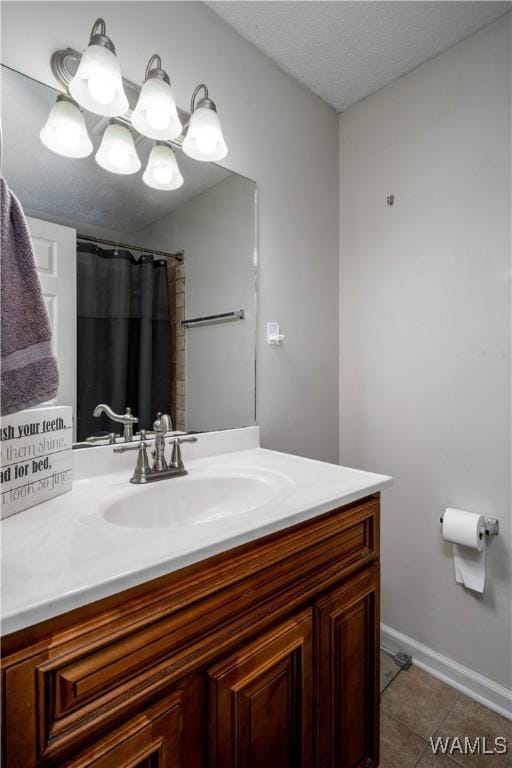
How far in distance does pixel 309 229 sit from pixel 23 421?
1.41 meters

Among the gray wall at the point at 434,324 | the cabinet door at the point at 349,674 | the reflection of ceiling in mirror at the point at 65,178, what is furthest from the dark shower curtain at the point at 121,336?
the gray wall at the point at 434,324

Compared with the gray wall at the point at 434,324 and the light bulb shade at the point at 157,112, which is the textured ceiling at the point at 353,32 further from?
the light bulb shade at the point at 157,112

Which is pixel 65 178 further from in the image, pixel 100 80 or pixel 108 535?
pixel 108 535

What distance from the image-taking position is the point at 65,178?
1.05m

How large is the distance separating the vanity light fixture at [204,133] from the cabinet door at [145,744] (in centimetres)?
145

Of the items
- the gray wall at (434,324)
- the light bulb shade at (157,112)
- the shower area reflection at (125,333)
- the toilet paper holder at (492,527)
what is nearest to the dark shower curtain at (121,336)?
the shower area reflection at (125,333)

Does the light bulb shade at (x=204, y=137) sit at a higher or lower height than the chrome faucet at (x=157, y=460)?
higher

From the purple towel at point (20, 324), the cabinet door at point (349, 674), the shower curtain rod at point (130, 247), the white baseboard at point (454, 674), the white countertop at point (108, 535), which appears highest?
the shower curtain rod at point (130, 247)

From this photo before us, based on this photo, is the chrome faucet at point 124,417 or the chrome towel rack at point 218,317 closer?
the chrome faucet at point 124,417

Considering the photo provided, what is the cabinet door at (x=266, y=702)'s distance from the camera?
2.24 ft

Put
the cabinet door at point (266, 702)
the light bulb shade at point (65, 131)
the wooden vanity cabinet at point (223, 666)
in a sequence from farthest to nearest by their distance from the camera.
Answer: the light bulb shade at point (65, 131)
the cabinet door at point (266, 702)
the wooden vanity cabinet at point (223, 666)

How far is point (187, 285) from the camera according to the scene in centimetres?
132

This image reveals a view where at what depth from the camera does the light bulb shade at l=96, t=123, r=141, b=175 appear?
1.12 meters

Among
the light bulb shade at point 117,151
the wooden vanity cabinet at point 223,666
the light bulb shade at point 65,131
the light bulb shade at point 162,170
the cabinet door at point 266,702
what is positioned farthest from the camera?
the light bulb shade at point 162,170
